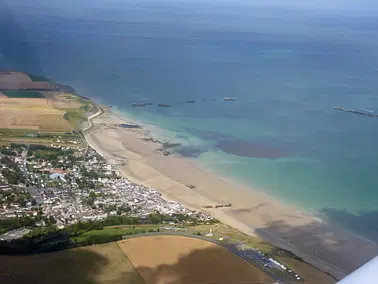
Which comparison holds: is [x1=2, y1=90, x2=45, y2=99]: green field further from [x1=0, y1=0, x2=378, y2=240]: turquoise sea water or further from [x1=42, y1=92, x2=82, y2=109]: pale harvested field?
[x1=0, y1=0, x2=378, y2=240]: turquoise sea water

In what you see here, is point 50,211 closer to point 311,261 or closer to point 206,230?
point 206,230

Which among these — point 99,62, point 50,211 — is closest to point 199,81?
point 99,62

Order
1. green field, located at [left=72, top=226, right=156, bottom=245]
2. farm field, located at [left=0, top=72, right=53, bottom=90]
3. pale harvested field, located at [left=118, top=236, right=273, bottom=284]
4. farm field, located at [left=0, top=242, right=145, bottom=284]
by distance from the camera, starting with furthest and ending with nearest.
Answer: farm field, located at [left=0, top=72, right=53, bottom=90]
green field, located at [left=72, top=226, right=156, bottom=245]
pale harvested field, located at [left=118, top=236, right=273, bottom=284]
farm field, located at [left=0, top=242, right=145, bottom=284]

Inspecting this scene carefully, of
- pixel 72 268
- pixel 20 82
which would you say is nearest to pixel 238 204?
pixel 72 268

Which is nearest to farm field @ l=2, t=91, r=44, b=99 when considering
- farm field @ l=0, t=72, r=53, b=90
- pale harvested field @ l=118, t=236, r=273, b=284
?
farm field @ l=0, t=72, r=53, b=90

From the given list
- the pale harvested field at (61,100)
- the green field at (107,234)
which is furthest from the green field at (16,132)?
the green field at (107,234)

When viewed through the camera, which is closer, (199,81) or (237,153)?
(237,153)

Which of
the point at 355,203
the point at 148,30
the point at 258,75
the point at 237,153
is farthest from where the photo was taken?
the point at 148,30

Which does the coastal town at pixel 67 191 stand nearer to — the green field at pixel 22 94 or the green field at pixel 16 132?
the green field at pixel 16 132
